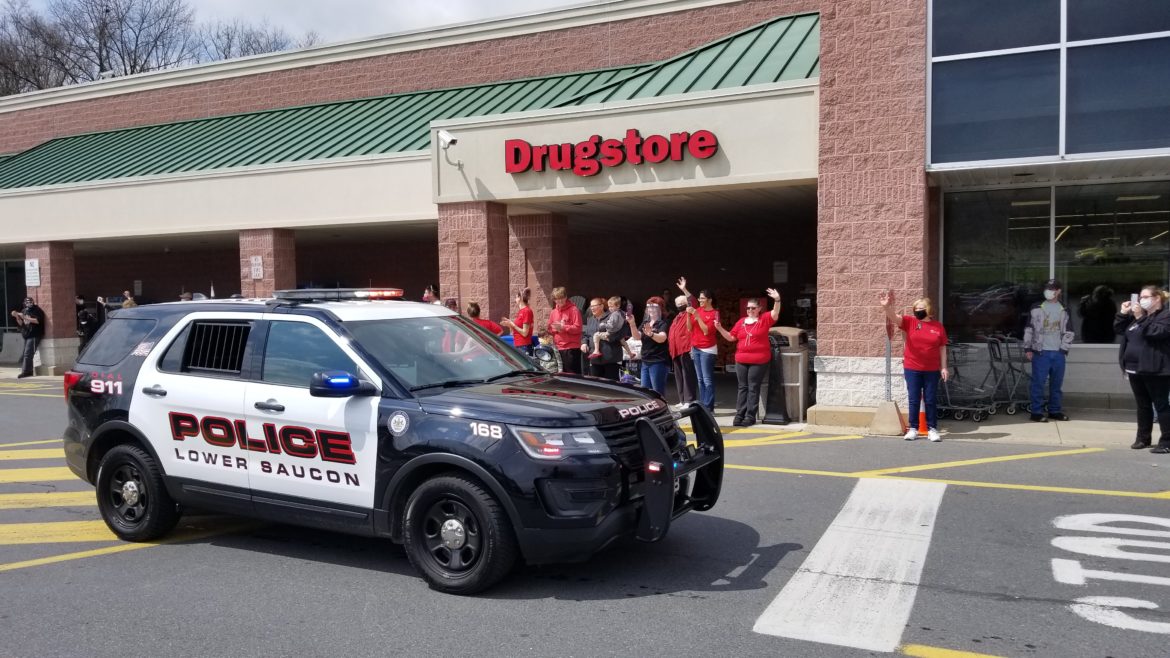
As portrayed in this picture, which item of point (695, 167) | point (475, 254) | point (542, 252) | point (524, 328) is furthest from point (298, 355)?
point (542, 252)

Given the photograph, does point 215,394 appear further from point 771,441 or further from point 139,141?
point 139,141

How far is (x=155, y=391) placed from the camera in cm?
645

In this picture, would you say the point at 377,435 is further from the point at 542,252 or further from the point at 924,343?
the point at 542,252

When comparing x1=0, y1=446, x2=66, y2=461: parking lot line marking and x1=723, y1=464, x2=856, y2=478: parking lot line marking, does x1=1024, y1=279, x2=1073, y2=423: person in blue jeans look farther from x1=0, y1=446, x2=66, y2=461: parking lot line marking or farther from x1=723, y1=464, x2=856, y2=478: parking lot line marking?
x1=0, y1=446, x2=66, y2=461: parking lot line marking

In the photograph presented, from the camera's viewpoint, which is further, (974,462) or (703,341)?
(703,341)

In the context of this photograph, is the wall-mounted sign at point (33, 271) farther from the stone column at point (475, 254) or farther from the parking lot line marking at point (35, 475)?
the parking lot line marking at point (35, 475)

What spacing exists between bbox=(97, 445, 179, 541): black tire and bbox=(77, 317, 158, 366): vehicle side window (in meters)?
0.73

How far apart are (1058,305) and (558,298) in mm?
6645

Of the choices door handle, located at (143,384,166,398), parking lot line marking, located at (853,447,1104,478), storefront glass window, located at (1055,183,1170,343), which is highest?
storefront glass window, located at (1055,183,1170,343)

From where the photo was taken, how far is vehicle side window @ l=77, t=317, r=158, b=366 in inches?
269

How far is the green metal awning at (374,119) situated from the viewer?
15078 mm

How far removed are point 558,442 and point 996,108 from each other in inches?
345

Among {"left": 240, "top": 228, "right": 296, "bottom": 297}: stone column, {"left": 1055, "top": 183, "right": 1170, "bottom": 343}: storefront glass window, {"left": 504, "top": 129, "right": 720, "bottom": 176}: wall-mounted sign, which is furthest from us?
{"left": 240, "top": 228, "right": 296, "bottom": 297}: stone column

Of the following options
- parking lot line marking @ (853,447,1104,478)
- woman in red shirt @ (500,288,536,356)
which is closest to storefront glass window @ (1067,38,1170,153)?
parking lot line marking @ (853,447,1104,478)
